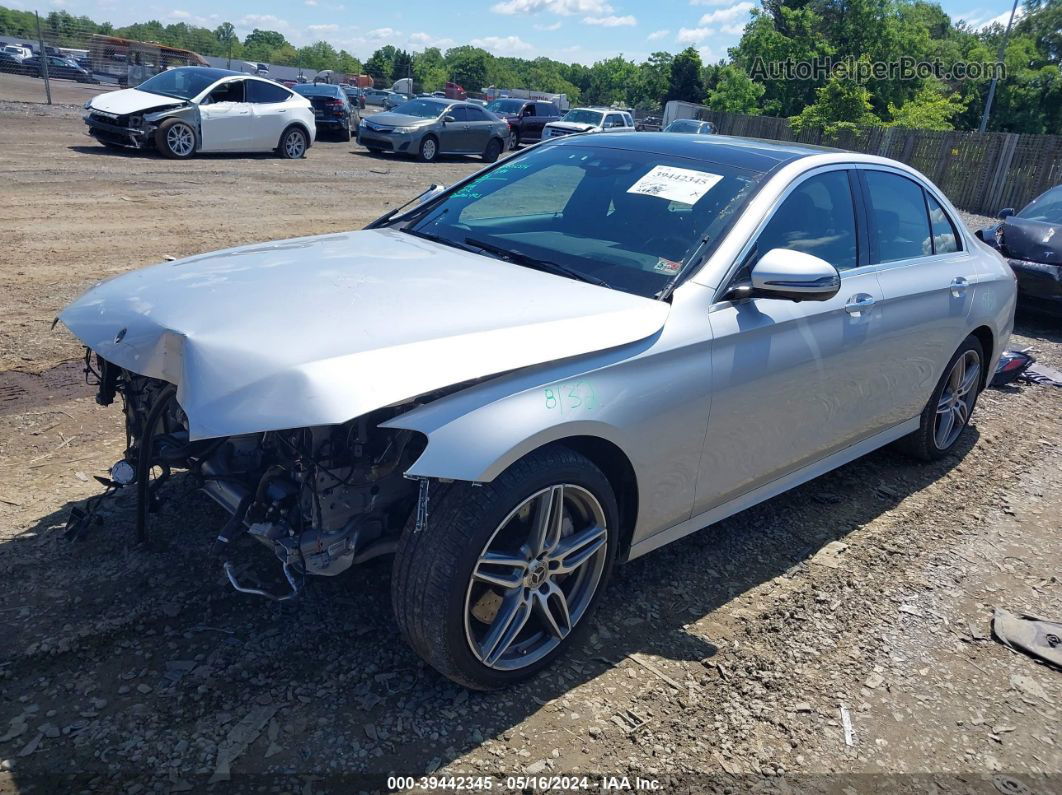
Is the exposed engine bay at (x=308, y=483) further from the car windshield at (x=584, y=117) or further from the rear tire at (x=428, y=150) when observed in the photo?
the car windshield at (x=584, y=117)

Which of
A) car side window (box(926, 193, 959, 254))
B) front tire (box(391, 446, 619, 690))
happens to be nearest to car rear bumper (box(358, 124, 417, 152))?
car side window (box(926, 193, 959, 254))

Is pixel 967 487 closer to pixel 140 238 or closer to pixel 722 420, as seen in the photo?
pixel 722 420

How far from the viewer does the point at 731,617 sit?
3.42 metres

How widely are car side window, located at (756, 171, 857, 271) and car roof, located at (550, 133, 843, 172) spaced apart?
0.16 m

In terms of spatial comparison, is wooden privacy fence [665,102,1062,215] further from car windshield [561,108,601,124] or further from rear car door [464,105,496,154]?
rear car door [464,105,496,154]

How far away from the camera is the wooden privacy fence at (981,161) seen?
66.0ft

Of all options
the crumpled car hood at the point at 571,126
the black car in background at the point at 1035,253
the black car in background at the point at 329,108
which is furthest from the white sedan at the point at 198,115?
the black car in background at the point at 1035,253

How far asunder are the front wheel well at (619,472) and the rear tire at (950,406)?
2.56 metres

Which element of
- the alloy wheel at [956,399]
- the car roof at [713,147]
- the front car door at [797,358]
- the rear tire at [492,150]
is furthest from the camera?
the rear tire at [492,150]

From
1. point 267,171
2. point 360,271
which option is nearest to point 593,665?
point 360,271

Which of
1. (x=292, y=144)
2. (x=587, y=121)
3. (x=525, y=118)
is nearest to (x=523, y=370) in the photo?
(x=292, y=144)

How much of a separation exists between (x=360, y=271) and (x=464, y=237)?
2.40 ft

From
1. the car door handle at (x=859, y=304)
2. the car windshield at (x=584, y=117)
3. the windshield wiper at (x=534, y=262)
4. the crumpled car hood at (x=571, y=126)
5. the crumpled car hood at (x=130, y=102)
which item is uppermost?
the car windshield at (x=584, y=117)

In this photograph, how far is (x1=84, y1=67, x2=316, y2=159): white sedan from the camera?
47.9 feet
